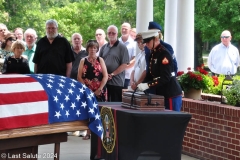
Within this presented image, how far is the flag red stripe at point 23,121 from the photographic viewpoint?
17.8 feet

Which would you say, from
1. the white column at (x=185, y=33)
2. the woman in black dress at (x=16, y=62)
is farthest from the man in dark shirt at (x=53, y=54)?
the white column at (x=185, y=33)

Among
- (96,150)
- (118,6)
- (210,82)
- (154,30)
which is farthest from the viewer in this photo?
(118,6)

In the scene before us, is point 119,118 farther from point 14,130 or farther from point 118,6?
point 118,6

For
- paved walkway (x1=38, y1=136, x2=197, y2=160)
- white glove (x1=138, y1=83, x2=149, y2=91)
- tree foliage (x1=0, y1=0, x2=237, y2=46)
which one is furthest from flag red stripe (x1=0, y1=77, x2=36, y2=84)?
tree foliage (x1=0, y1=0, x2=237, y2=46)

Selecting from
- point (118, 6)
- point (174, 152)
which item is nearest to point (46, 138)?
point (174, 152)

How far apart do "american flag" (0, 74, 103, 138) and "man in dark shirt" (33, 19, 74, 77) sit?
2549 millimetres

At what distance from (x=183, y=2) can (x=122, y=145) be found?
14.6ft

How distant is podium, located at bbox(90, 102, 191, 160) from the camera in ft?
21.1

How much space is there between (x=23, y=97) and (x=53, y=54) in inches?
127

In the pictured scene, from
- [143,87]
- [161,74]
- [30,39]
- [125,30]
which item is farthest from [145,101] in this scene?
[125,30]

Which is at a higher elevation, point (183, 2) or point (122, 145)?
point (183, 2)

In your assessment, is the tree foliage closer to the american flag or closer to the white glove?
the white glove

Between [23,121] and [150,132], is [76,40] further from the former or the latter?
[23,121]

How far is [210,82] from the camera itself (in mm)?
9086
